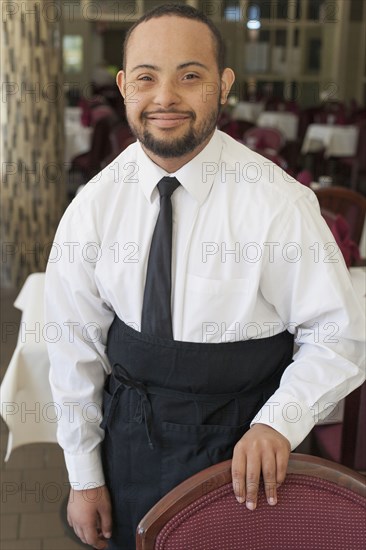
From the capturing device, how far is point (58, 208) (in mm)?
4492

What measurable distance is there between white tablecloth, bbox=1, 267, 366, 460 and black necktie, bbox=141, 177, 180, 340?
783 millimetres

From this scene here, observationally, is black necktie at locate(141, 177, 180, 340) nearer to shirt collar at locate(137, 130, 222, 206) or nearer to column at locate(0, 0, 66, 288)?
shirt collar at locate(137, 130, 222, 206)

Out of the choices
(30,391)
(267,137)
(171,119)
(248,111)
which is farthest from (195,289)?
(248,111)

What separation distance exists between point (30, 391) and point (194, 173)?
1.07 m

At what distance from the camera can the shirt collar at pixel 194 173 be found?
1.30 meters

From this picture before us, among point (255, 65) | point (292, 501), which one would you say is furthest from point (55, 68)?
point (255, 65)

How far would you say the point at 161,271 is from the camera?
1.30 m

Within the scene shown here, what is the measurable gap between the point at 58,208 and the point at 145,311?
328 cm

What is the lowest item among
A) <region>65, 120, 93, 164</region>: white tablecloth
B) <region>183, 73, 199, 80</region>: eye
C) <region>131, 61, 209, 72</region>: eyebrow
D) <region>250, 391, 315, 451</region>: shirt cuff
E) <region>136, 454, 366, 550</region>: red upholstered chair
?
<region>65, 120, 93, 164</region>: white tablecloth

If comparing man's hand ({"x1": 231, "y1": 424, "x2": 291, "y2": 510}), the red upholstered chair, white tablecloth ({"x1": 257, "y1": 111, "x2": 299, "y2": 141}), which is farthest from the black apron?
white tablecloth ({"x1": 257, "y1": 111, "x2": 299, "y2": 141})

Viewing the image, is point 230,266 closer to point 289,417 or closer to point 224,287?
point 224,287

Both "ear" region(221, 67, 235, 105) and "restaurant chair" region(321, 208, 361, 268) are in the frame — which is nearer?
"ear" region(221, 67, 235, 105)

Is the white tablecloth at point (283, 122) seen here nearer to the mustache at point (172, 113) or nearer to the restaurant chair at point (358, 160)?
the restaurant chair at point (358, 160)

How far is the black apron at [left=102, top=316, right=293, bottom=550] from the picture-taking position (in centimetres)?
130
